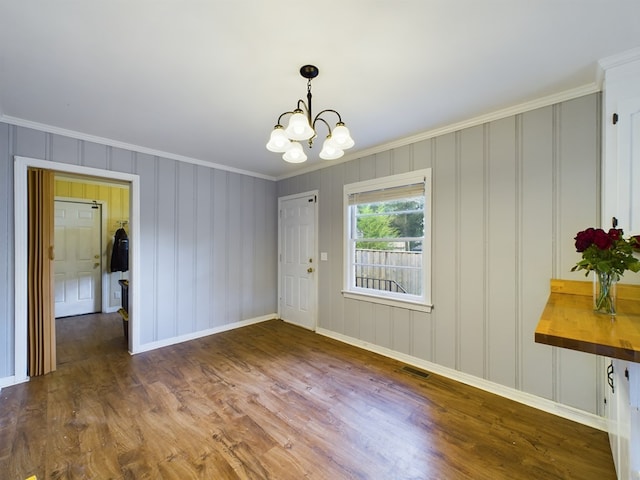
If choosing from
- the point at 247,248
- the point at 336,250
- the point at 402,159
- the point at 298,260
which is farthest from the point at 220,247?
the point at 402,159

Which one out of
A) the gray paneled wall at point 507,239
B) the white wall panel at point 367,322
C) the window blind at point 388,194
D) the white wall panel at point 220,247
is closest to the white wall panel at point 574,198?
the gray paneled wall at point 507,239

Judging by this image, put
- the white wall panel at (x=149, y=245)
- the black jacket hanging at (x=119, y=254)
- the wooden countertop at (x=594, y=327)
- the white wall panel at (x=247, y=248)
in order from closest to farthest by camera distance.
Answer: the wooden countertop at (x=594, y=327) < the white wall panel at (x=149, y=245) < the white wall panel at (x=247, y=248) < the black jacket hanging at (x=119, y=254)

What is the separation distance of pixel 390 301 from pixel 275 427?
1727mm

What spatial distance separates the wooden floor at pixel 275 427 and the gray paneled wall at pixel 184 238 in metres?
0.75

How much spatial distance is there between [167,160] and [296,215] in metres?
1.88

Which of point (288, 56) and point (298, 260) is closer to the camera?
point (288, 56)

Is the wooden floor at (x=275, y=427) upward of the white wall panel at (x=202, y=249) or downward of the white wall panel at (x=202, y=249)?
downward

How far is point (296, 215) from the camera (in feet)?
13.9

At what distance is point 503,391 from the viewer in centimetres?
229

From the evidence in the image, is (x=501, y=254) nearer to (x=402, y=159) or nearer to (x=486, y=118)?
(x=486, y=118)

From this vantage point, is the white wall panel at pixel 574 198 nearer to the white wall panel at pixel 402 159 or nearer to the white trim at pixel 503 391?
the white trim at pixel 503 391

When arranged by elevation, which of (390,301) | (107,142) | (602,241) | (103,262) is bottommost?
(390,301)

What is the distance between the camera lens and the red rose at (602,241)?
1260 millimetres

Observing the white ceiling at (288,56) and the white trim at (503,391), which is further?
the white trim at (503,391)
